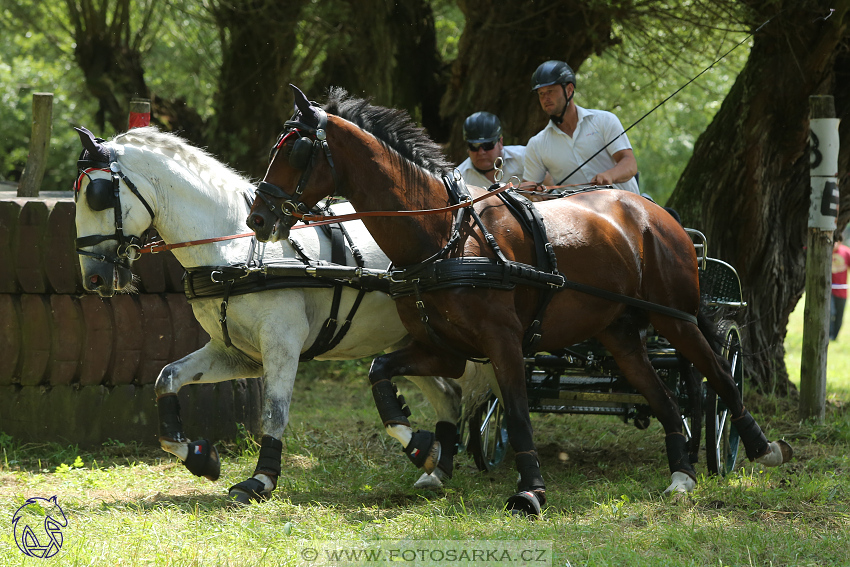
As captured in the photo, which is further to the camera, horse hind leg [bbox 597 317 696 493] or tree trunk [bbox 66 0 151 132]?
tree trunk [bbox 66 0 151 132]

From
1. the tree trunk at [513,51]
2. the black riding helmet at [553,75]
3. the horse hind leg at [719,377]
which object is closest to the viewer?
the horse hind leg at [719,377]

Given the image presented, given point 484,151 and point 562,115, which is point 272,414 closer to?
point 484,151

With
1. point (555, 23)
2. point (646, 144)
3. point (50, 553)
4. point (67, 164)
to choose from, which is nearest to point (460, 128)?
point (555, 23)

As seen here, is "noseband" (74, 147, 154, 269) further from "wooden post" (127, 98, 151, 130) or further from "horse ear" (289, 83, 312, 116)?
"wooden post" (127, 98, 151, 130)

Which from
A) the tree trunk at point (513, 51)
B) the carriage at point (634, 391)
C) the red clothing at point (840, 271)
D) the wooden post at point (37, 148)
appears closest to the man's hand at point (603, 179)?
the carriage at point (634, 391)

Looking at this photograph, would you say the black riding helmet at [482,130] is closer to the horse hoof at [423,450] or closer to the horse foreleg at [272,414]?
the horse foreleg at [272,414]

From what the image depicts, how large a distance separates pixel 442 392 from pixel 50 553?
7.87 feet

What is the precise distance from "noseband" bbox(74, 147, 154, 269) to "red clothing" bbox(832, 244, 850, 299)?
11074mm

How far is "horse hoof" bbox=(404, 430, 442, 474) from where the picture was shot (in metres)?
4.15

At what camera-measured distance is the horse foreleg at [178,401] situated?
14.3 feet

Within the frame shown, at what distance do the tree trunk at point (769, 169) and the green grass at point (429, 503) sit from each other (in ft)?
3.68

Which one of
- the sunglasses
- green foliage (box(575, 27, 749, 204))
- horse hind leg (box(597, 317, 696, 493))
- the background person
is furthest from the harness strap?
the background person

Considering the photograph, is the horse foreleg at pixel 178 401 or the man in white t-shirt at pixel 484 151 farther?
the man in white t-shirt at pixel 484 151

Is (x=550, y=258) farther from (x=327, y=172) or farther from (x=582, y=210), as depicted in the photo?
(x=327, y=172)
